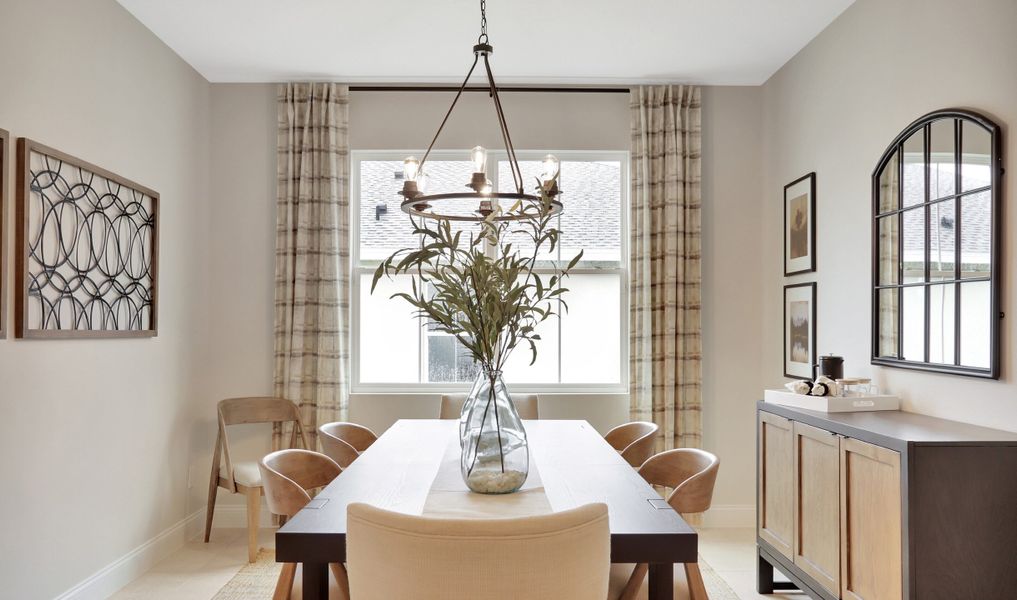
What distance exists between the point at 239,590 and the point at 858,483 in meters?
2.85

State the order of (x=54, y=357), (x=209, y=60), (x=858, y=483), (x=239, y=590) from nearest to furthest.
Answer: (x=858, y=483)
(x=54, y=357)
(x=239, y=590)
(x=209, y=60)

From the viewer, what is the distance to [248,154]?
4.55 meters

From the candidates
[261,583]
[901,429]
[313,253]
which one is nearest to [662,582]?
[901,429]

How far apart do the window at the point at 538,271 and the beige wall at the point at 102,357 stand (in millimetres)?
1052

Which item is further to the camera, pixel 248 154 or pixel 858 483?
pixel 248 154

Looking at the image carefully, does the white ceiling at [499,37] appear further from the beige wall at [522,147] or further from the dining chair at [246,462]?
the dining chair at [246,462]

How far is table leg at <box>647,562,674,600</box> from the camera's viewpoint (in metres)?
1.82

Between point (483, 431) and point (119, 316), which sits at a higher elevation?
point (119, 316)

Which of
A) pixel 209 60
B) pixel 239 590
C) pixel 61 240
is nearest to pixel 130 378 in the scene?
pixel 61 240

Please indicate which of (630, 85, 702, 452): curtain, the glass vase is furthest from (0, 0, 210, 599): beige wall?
(630, 85, 702, 452): curtain

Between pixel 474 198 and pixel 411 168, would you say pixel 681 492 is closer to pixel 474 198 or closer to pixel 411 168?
pixel 474 198

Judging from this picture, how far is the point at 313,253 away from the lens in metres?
4.44

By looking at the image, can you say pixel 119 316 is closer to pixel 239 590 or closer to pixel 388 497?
pixel 239 590

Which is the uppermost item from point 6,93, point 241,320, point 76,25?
point 76,25
